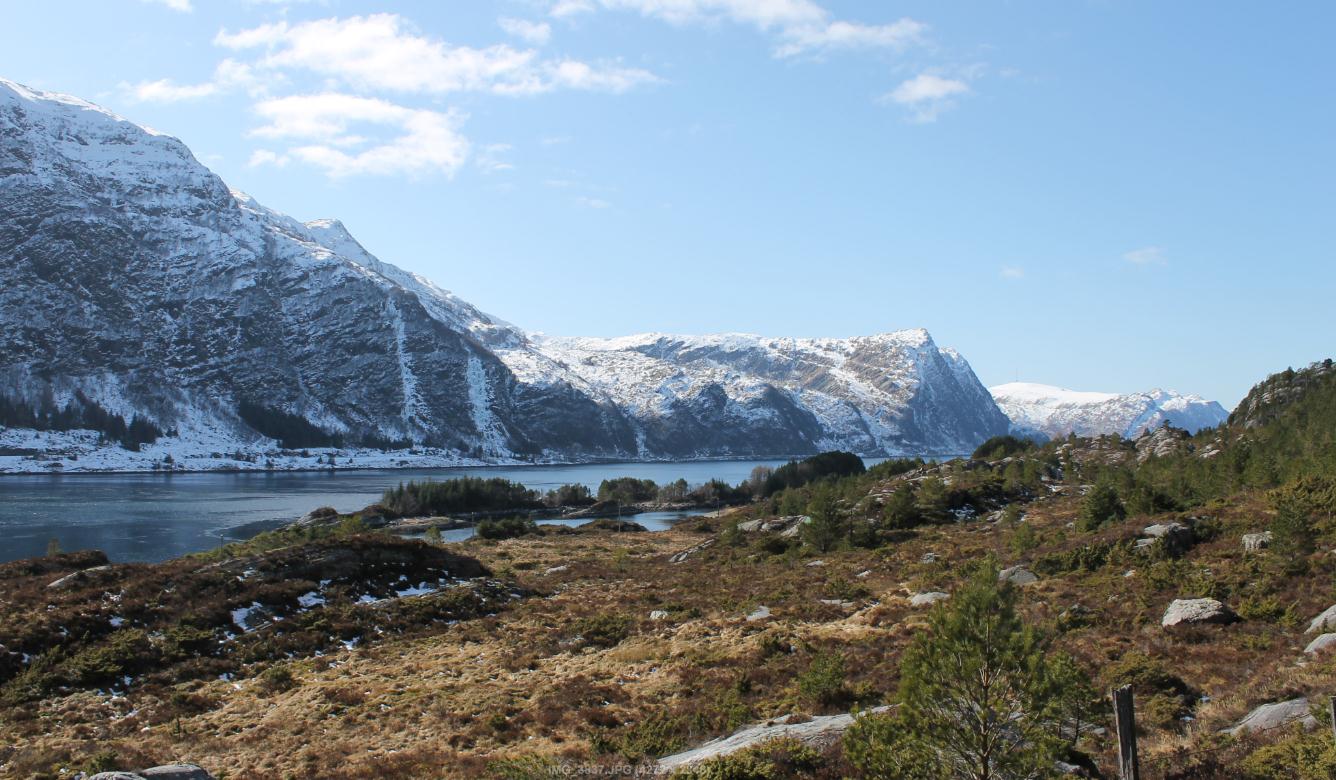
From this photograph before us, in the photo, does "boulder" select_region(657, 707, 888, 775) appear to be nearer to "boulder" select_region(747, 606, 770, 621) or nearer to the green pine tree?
the green pine tree

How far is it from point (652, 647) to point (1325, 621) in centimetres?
2159

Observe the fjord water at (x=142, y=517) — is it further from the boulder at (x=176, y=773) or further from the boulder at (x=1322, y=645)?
the boulder at (x=1322, y=645)

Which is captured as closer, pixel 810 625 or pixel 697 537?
pixel 810 625

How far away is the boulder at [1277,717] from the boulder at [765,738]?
689 centimetres

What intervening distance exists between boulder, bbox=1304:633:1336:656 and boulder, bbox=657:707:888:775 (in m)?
11.1

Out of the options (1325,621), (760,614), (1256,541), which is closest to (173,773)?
(760,614)

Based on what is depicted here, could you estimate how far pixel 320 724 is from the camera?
23734 millimetres

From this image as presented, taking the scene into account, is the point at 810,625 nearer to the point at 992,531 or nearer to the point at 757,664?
the point at 757,664

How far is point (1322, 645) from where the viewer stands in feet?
63.6

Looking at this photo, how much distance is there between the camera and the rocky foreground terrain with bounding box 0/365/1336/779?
58.0 ft

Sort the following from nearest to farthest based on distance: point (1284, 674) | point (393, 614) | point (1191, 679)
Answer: point (1284, 674) < point (1191, 679) < point (393, 614)

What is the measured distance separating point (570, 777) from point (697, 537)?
82.3 meters

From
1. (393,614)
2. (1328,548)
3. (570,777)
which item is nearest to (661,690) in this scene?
(570,777)

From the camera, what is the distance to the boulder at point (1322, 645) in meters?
19.0
